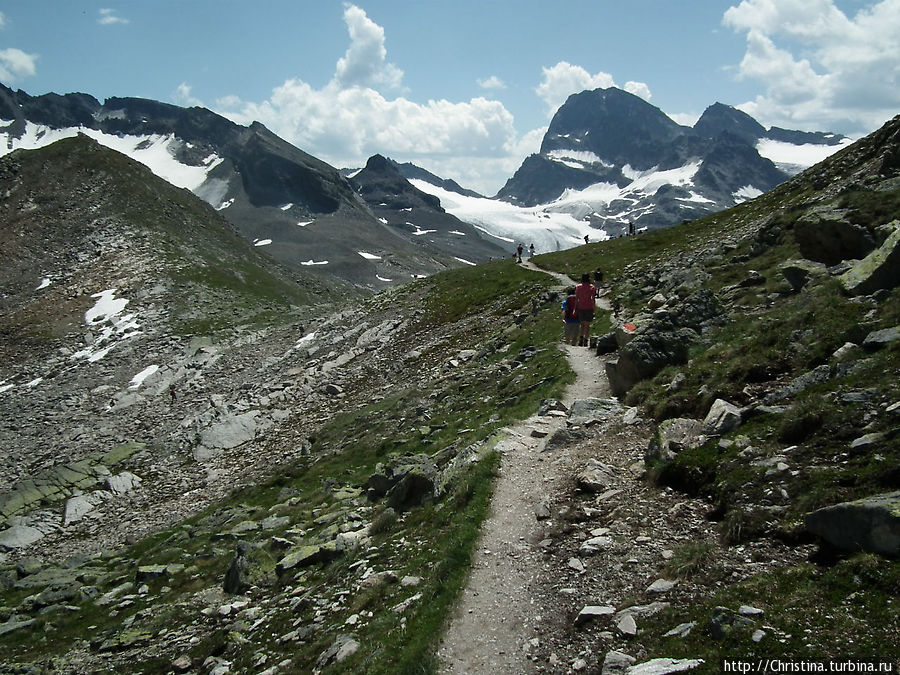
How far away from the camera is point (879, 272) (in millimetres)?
16375

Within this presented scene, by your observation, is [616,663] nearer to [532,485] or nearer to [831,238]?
[532,485]

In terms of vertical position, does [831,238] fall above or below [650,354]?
above

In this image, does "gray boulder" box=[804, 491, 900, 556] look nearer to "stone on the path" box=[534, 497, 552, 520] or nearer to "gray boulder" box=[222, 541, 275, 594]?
"stone on the path" box=[534, 497, 552, 520]

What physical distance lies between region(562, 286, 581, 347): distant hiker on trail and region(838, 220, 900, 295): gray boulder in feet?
38.4

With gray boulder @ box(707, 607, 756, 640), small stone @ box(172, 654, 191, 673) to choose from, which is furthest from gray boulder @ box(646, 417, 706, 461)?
small stone @ box(172, 654, 191, 673)

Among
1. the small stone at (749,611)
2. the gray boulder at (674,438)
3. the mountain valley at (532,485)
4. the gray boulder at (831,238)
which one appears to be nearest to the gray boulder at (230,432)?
the mountain valley at (532,485)

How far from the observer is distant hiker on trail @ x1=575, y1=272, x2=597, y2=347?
88.5 ft

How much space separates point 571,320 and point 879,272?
13.2 metres

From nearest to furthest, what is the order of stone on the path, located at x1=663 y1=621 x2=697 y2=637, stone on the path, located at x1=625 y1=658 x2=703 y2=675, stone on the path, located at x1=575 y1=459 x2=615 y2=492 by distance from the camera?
1. stone on the path, located at x1=625 y1=658 x2=703 y2=675
2. stone on the path, located at x1=663 y1=621 x2=697 y2=637
3. stone on the path, located at x1=575 y1=459 x2=615 y2=492

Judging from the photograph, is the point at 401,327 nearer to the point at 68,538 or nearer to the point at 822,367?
the point at 68,538

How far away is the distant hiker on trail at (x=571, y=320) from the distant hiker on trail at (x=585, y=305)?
168 mm

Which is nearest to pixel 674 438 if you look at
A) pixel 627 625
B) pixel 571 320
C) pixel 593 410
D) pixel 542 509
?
pixel 542 509

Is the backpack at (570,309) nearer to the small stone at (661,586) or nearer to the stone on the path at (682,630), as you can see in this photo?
the small stone at (661,586)

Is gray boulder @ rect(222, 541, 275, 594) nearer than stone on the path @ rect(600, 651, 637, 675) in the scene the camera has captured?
No
